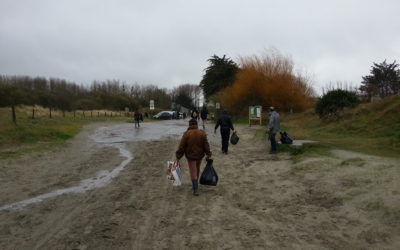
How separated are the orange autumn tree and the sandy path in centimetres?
3123

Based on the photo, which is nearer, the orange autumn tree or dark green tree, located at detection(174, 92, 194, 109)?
the orange autumn tree

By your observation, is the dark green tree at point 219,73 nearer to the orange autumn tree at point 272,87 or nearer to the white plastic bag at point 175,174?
the orange autumn tree at point 272,87

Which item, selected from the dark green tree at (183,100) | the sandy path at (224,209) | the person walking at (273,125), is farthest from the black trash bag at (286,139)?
the dark green tree at (183,100)

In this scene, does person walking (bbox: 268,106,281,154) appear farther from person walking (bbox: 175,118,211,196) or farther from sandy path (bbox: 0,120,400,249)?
person walking (bbox: 175,118,211,196)

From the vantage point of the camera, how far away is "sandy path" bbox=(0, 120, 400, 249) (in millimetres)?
5891

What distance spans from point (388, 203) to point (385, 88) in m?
45.8

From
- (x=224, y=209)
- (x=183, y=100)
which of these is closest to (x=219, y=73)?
(x=183, y=100)

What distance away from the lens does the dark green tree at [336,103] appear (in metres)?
26.1

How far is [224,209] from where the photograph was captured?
7.75 meters

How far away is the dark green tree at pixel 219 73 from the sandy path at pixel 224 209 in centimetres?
4822

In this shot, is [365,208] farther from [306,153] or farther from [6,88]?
[6,88]

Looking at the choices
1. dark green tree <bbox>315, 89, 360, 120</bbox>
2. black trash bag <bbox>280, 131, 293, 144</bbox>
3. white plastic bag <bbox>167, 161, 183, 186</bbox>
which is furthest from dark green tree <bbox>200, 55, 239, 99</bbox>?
white plastic bag <bbox>167, 161, 183, 186</bbox>

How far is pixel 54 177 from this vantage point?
37.5 ft

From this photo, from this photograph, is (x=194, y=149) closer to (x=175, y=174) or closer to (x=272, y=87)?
(x=175, y=174)
